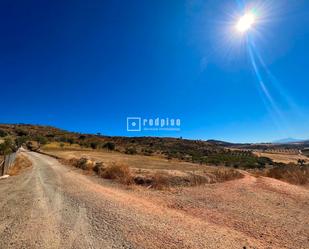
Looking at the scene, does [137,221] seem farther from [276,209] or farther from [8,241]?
[276,209]

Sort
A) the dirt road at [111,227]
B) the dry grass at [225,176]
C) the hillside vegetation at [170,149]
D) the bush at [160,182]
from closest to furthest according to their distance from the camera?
the dirt road at [111,227], the bush at [160,182], the dry grass at [225,176], the hillside vegetation at [170,149]

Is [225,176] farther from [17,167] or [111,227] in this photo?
[17,167]

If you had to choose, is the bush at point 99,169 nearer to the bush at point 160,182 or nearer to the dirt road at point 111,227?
the bush at point 160,182

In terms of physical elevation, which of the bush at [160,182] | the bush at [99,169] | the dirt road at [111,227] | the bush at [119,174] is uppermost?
the bush at [99,169]

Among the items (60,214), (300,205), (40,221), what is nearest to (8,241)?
(40,221)

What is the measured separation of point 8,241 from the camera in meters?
5.69

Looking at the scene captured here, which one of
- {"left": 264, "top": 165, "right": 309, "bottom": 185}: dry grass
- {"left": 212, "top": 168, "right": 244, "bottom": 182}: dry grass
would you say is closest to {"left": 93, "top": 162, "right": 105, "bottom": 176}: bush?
{"left": 212, "top": 168, "right": 244, "bottom": 182}: dry grass

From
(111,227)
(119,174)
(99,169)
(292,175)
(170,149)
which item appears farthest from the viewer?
(170,149)

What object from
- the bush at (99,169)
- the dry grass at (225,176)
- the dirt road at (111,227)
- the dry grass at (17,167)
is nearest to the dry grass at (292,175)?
the dry grass at (225,176)

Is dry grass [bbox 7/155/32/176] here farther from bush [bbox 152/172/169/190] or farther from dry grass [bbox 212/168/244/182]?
dry grass [bbox 212/168/244/182]

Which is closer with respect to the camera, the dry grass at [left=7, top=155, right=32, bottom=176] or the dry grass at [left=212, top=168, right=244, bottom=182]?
the dry grass at [left=212, top=168, right=244, bottom=182]

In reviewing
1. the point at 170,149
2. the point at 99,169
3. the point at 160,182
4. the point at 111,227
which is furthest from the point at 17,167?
the point at 170,149

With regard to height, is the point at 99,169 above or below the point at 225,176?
above

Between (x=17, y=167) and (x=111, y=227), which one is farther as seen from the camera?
(x=17, y=167)
